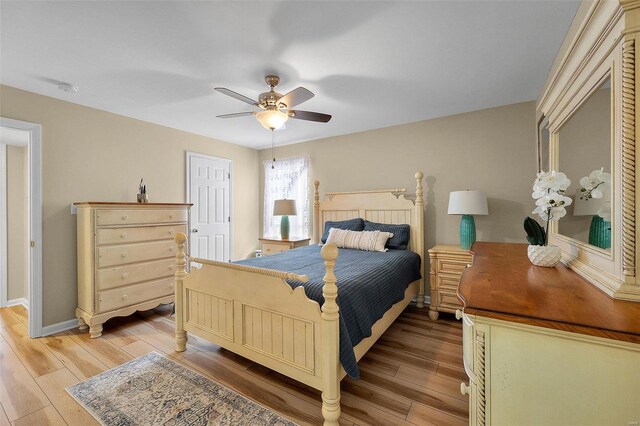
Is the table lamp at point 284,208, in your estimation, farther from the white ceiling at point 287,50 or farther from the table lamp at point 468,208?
the table lamp at point 468,208

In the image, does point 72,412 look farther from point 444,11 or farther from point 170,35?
point 444,11

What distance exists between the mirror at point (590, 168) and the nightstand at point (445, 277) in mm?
1357

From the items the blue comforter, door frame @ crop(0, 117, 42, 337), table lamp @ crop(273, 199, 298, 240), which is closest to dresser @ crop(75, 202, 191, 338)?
door frame @ crop(0, 117, 42, 337)

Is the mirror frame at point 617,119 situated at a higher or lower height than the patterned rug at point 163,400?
higher

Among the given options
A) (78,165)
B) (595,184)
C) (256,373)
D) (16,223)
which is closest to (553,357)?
(595,184)

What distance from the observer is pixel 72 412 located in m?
1.71

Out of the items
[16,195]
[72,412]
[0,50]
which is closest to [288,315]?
[72,412]

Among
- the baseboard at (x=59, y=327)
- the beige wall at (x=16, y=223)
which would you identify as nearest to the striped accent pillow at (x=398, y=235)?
the baseboard at (x=59, y=327)

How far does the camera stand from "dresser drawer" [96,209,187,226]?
2814mm

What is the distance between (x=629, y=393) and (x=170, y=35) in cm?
278

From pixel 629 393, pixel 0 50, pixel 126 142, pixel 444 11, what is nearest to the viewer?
pixel 629 393

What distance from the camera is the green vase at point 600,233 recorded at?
1.12m

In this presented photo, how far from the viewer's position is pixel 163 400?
181cm

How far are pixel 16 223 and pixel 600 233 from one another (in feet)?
19.1
